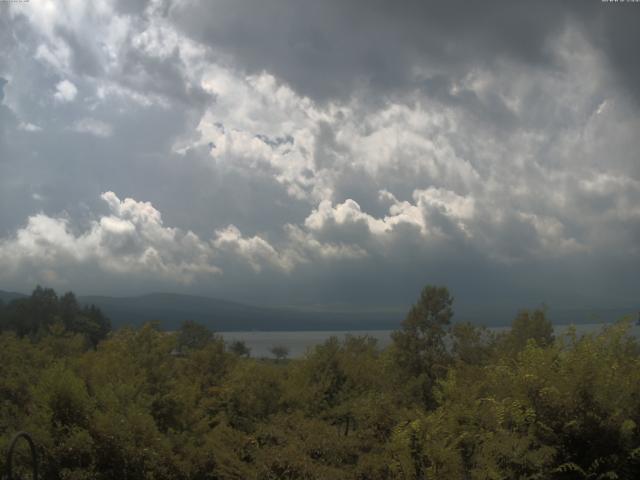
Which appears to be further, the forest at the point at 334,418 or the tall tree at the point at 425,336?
the tall tree at the point at 425,336

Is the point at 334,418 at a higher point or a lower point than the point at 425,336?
lower

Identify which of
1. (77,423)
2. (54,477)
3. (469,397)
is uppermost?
(469,397)

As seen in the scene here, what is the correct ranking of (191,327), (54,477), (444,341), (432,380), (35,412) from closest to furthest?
1. (54,477)
2. (35,412)
3. (432,380)
4. (444,341)
5. (191,327)

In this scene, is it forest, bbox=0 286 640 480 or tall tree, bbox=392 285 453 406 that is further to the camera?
tall tree, bbox=392 285 453 406

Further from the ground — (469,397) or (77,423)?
(469,397)

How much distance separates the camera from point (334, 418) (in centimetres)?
2544

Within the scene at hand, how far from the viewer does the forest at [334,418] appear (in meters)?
11.8

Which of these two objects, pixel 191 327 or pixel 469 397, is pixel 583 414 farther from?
pixel 191 327

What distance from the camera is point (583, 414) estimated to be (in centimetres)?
1187

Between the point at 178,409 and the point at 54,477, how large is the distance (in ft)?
20.2

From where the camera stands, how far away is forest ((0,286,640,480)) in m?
11.8

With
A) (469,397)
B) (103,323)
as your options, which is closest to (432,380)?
(469,397)

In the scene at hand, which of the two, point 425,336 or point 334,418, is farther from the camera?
point 425,336

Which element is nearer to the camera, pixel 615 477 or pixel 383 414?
pixel 615 477
